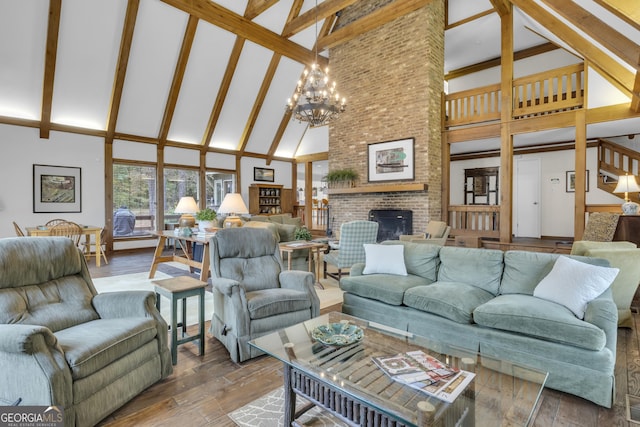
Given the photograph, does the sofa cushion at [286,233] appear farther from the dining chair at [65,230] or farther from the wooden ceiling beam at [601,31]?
the wooden ceiling beam at [601,31]

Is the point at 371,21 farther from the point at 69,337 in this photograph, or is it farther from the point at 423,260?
the point at 69,337

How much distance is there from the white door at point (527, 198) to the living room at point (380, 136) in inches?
2.9

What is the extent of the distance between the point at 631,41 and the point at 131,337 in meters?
5.58

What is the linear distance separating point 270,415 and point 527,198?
8804 millimetres

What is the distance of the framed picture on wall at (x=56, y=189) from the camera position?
6.93m

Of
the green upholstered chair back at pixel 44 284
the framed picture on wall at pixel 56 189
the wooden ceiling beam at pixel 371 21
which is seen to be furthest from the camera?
the framed picture on wall at pixel 56 189

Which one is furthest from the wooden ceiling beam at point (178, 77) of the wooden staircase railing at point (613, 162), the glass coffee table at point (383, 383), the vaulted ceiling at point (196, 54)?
the wooden staircase railing at point (613, 162)

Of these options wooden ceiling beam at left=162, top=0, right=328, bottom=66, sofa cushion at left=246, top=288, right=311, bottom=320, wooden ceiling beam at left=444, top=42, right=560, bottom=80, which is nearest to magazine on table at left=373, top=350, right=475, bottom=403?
sofa cushion at left=246, top=288, right=311, bottom=320

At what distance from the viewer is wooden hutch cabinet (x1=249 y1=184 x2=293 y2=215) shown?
10.5 metres

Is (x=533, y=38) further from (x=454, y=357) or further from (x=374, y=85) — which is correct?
(x=454, y=357)

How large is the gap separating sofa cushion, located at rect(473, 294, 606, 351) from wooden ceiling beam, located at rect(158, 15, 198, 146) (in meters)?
7.33

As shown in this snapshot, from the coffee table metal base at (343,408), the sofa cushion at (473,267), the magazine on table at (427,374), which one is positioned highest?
the sofa cushion at (473,267)

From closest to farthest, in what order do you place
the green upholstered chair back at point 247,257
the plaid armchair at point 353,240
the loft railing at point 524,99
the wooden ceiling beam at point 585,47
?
1. the green upholstered chair back at point 247,257
2. the plaid armchair at point 353,240
3. the wooden ceiling beam at point 585,47
4. the loft railing at point 524,99

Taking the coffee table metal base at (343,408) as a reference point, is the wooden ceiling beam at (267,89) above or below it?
above
